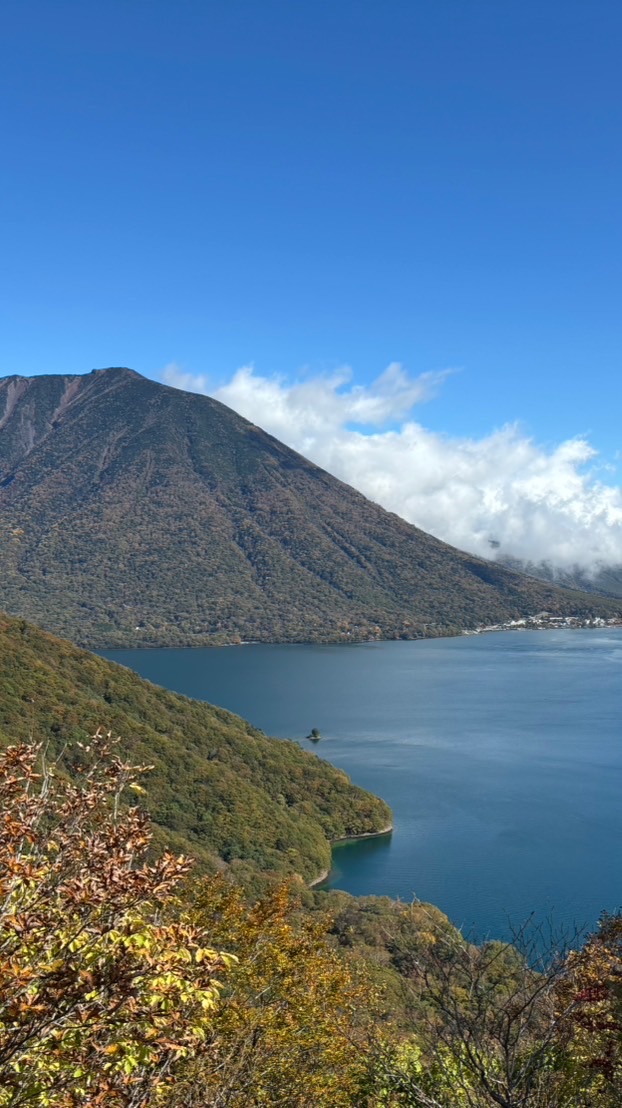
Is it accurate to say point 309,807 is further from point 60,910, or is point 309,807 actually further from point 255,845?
point 60,910

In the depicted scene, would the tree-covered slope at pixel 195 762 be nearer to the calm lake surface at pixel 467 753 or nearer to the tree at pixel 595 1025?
the calm lake surface at pixel 467 753

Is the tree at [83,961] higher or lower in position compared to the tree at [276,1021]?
higher

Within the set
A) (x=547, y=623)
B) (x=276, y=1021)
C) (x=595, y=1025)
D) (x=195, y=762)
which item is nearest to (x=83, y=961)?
(x=276, y=1021)

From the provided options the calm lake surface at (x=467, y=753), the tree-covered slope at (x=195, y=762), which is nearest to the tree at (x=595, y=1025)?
the calm lake surface at (x=467, y=753)

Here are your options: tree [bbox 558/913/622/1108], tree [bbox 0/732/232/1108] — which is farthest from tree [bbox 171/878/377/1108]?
tree [bbox 0/732/232/1108]

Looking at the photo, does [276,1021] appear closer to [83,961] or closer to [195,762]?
[83,961]

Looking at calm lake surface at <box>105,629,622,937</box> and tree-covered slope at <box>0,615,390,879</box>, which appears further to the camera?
tree-covered slope at <box>0,615,390,879</box>

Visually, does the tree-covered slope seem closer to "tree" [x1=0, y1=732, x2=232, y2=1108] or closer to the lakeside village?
"tree" [x1=0, y1=732, x2=232, y2=1108]
